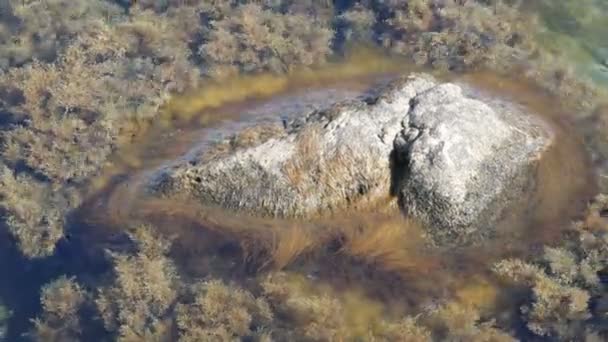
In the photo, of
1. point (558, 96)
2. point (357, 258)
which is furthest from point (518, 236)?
point (558, 96)

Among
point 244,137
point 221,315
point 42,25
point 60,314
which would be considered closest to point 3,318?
point 60,314

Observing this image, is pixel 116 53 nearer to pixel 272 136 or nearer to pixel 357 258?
pixel 272 136

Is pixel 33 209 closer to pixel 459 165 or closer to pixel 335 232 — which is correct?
pixel 335 232

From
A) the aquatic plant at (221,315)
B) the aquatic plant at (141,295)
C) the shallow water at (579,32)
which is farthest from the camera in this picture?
the shallow water at (579,32)

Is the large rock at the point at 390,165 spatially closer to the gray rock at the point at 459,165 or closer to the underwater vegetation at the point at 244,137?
the gray rock at the point at 459,165

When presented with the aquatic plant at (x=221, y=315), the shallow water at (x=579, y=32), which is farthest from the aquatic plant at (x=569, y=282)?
the shallow water at (x=579, y=32)

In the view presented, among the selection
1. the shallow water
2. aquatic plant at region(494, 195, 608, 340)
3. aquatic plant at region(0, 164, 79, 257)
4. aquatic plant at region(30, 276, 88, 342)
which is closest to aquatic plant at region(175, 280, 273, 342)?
aquatic plant at region(30, 276, 88, 342)
